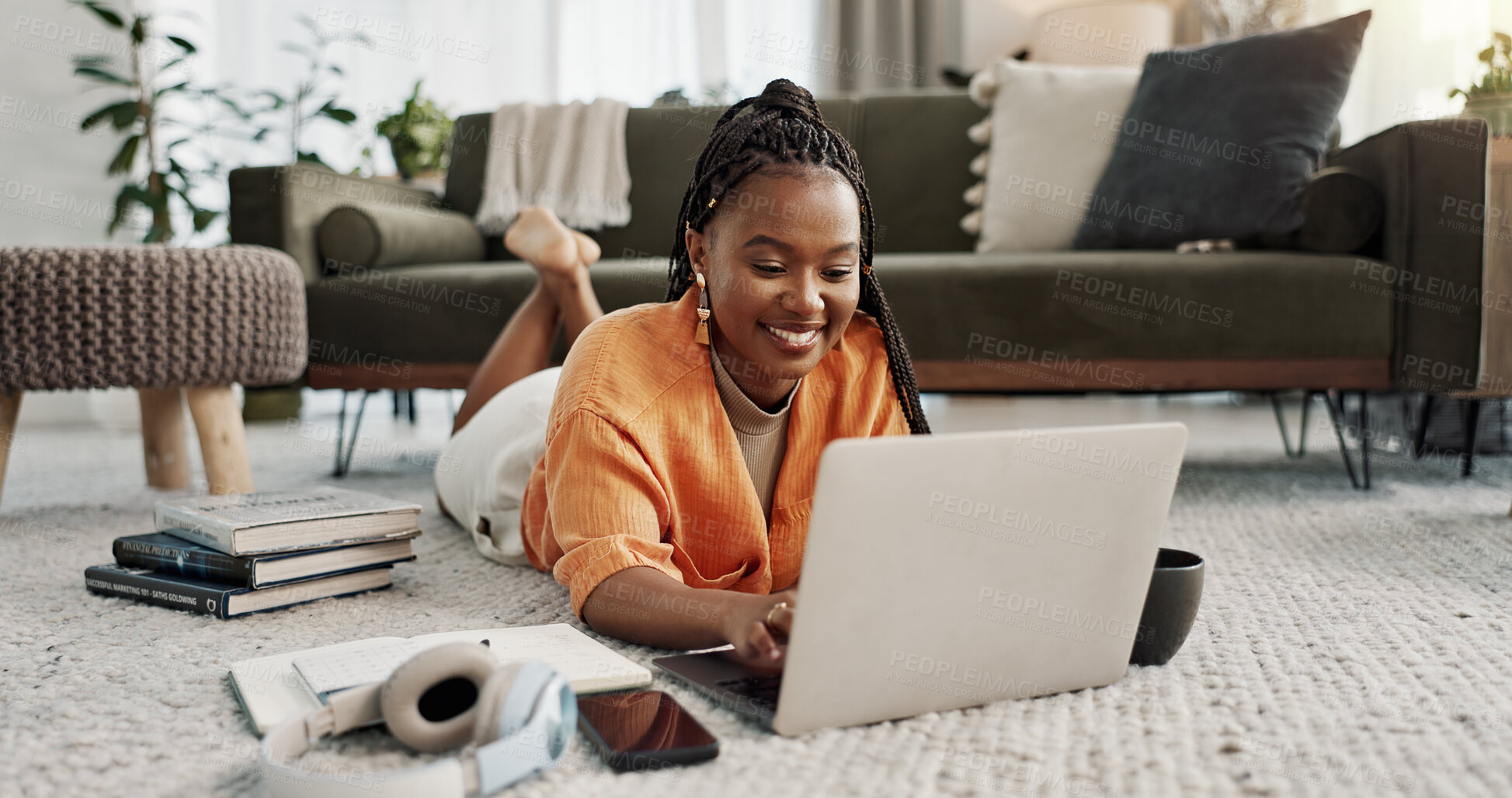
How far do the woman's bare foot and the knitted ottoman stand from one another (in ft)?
1.32

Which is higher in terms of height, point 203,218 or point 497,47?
point 497,47

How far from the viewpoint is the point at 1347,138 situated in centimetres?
317

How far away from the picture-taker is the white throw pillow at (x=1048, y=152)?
7.30 feet

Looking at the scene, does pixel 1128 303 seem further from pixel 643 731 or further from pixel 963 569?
pixel 643 731

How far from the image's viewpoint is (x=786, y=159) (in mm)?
887

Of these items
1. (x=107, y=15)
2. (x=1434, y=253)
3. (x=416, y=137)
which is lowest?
(x=1434, y=253)

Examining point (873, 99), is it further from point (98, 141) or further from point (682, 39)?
point (98, 141)

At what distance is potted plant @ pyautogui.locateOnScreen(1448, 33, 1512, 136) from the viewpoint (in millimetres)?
1878

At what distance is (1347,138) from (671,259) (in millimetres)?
2876

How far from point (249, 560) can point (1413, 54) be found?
320 cm

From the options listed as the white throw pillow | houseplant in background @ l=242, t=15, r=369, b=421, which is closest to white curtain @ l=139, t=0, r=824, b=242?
houseplant in background @ l=242, t=15, r=369, b=421

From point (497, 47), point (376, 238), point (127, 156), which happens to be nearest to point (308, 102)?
point (497, 47)

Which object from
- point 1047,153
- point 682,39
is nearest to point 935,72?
point 682,39

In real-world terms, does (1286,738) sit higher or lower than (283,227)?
lower
